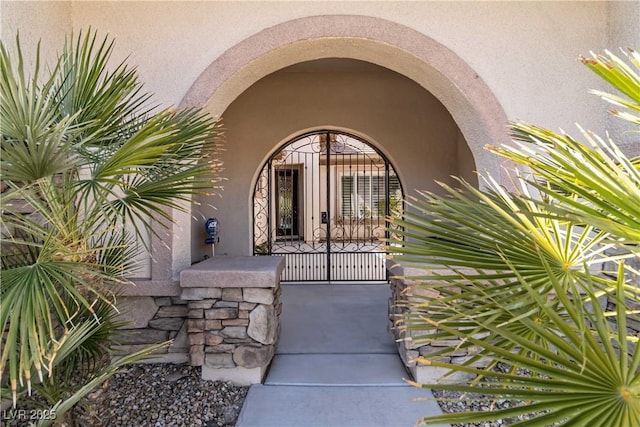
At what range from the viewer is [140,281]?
411cm

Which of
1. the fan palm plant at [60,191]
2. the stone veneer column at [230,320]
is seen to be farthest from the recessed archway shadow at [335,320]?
the fan palm plant at [60,191]

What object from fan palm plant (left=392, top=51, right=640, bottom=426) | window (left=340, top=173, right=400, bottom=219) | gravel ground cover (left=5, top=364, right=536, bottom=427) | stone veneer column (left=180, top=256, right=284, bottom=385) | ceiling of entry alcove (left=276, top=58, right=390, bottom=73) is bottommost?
gravel ground cover (left=5, top=364, right=536, bottom=427)

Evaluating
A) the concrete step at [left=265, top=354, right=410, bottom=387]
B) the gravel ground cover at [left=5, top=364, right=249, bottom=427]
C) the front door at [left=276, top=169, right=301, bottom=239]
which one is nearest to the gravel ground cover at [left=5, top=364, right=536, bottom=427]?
the gravel ground cover at [left=5, top=364, right=249, bottom=427]

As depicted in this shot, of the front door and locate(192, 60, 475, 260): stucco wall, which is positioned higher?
locate(192, 60, 475, 260): stucco wall

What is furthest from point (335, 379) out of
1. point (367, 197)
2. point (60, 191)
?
point (367, 197)

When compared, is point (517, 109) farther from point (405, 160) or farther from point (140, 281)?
point (140, 281)

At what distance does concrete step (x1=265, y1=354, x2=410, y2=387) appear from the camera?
12.9ft

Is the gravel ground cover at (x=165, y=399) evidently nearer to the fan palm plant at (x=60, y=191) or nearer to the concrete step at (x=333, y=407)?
the concrete step at (x=333, y=407)

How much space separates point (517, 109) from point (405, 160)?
11.1 ft

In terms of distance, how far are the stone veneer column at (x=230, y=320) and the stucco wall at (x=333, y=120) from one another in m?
3.64

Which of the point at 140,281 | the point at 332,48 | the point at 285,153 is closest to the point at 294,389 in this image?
the point at 140,281

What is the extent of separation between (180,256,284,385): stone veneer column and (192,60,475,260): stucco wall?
3640mm

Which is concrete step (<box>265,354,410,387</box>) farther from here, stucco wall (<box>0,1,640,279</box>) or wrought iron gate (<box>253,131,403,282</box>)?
wrought iron gate (<box>253,131,403,282</box>)

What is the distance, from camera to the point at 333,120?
24.8 feet
